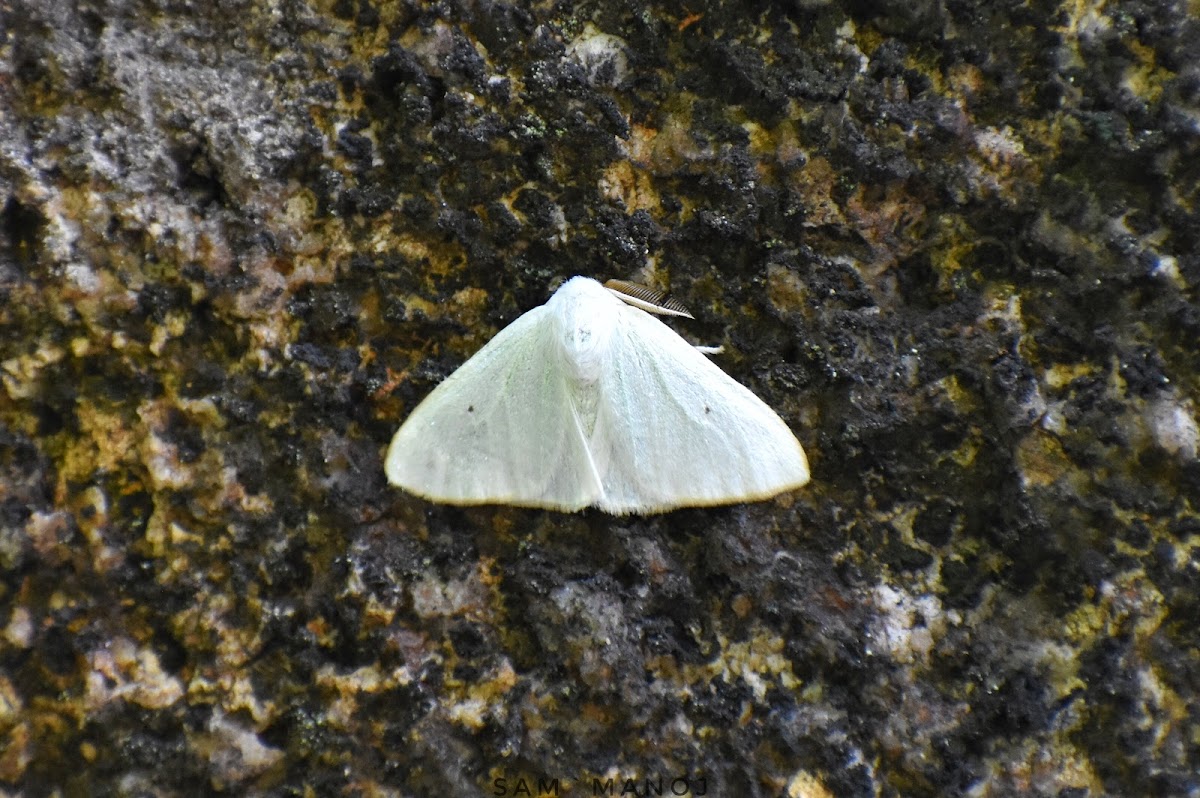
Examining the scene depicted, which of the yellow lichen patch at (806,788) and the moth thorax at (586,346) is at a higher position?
the moth thorax at (586,346)

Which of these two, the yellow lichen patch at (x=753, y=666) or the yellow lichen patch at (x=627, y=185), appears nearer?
the yellow lichen patch at (x=753, y=666)

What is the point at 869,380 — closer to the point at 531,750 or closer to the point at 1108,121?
the point at 1108,121

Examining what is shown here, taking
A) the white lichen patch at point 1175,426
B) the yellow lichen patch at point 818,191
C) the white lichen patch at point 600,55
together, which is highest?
the white lichen patch at point 600,55

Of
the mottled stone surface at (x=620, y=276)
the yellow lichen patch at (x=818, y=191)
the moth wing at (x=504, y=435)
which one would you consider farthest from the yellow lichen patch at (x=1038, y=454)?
the moth wing at (x=504, y=435)

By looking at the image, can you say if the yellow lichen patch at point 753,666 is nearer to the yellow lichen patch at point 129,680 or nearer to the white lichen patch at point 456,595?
the white lichen patch at point 456,595

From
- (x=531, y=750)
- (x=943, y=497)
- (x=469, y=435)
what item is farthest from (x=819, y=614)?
(x=469, y=435)

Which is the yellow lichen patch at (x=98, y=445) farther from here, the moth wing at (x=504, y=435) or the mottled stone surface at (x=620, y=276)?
the moth wing at (x=504, y=435)
